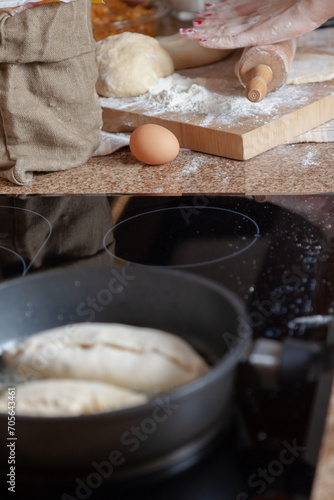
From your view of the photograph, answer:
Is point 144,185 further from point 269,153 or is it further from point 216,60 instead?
point 216,60

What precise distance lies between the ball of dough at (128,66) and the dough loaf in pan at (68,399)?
911 mm

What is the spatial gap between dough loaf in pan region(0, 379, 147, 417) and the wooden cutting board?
68 cm

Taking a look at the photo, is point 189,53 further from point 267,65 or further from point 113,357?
point 113,357

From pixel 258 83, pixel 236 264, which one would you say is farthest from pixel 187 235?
pixel 258 83

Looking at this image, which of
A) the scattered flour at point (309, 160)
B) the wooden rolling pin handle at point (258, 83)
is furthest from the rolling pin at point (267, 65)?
the scattered flour at point (309, 160)

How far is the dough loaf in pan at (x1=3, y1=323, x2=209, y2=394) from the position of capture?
0.47 m

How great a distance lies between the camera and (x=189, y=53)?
1.39 metres

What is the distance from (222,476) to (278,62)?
3.03 ft

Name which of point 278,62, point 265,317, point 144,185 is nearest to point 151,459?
point 265,317

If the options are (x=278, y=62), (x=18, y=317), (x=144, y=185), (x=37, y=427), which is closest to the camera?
(x=37, y=427)

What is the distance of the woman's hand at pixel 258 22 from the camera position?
119 centimetres

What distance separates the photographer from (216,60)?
144 centimetres

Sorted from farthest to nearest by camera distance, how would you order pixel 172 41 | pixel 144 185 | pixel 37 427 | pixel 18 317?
pixel 172 41 → pixel 144 185 → pixel 18 317 → pixel 37 427

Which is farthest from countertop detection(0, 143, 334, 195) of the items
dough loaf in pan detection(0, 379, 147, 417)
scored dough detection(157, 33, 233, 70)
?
dough loaf in pan detection(0, 379, 147, 417)
